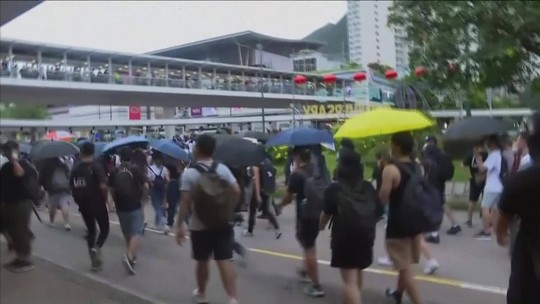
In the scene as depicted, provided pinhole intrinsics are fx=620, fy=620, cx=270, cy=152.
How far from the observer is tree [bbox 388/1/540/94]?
8594 mm

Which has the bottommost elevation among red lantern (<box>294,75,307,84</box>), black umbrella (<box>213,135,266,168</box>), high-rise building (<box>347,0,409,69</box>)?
black umbrella (<box>213,135,266,168</box>)

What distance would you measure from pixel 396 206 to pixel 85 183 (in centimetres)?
348

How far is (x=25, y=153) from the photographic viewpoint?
19.2 ft

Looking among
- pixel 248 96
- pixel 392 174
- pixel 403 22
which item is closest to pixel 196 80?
pixel 248 96

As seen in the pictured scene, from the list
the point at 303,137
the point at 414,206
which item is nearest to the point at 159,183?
the point at 303,137

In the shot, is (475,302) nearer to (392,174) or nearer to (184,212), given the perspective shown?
(392,174)

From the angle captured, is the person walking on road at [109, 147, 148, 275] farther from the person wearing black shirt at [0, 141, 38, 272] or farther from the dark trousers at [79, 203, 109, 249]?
the person wearing black shirt at [0, 141, 38, 272]

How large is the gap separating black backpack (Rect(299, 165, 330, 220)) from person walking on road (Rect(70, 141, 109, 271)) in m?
2.34

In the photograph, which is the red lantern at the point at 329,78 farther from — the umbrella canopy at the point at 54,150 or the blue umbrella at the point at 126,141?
the umbrella canopy at the point at 54,150

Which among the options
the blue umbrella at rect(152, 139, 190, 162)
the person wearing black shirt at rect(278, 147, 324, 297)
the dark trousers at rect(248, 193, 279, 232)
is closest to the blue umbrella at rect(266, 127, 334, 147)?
the person wearing black shirt at rect(278, 147, 324, 297)

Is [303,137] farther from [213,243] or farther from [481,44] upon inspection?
[481,44]

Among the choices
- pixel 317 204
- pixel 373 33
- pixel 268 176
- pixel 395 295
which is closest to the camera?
pixel 395 295

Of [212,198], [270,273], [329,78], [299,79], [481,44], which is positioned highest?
[481,44]

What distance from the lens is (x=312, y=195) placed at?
215 inches
